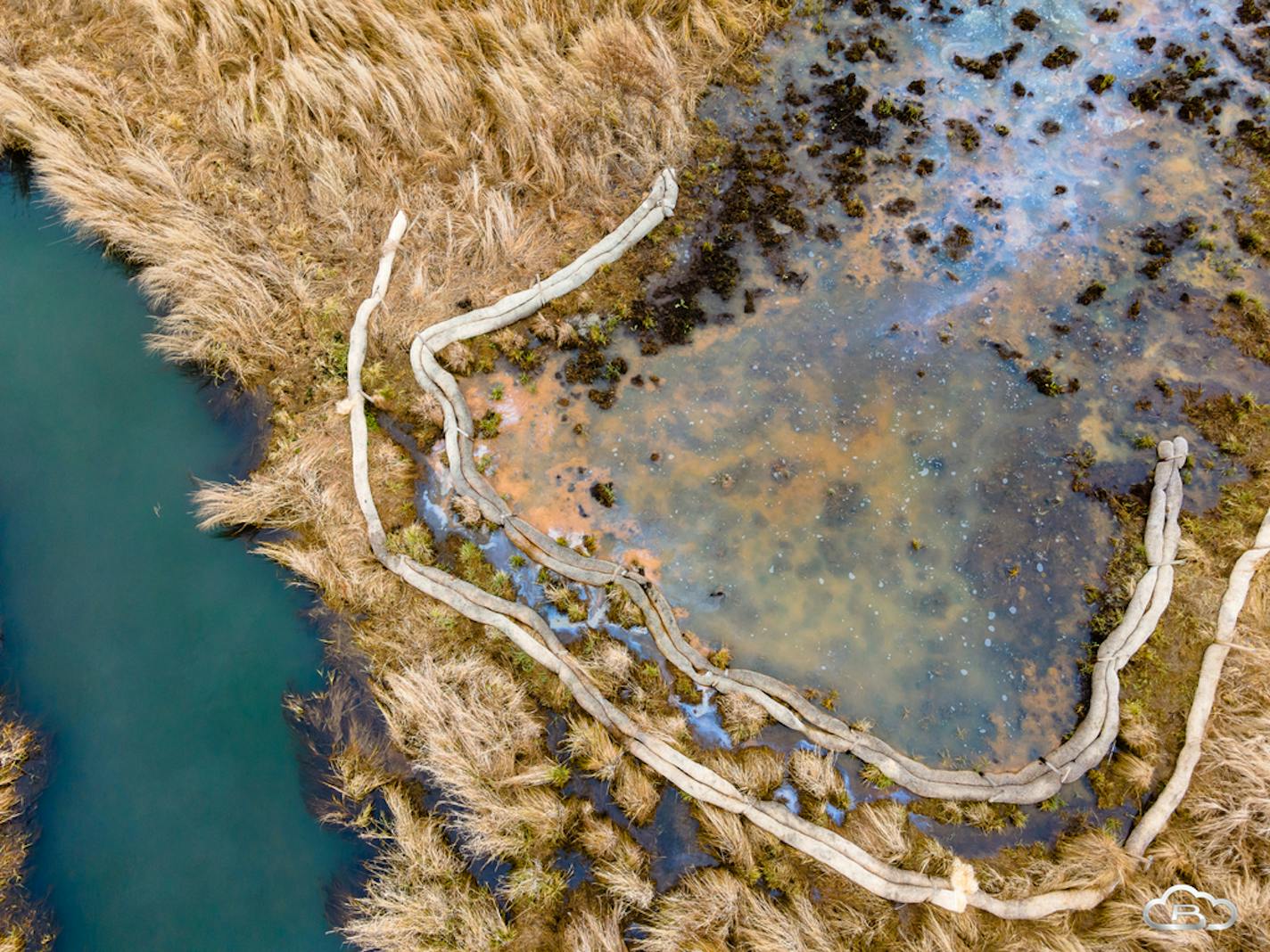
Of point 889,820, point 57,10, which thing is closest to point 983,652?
point 889,820

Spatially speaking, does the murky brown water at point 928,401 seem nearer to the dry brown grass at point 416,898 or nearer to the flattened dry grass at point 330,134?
the flattened dry grass at point 330,134

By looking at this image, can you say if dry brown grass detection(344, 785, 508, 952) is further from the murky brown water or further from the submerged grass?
the murky brown water

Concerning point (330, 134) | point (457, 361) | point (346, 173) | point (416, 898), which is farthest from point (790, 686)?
point (330, 134)

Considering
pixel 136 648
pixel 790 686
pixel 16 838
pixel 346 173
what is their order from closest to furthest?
pixel 16 838, pixel 790 686, pixel 136 648, pixel 346 173

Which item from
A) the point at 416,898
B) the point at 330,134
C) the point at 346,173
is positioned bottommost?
the point at 416,898

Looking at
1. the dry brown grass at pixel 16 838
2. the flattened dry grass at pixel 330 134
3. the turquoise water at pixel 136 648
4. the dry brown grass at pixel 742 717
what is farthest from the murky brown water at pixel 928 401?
the dry brown grass at pixel 16 838

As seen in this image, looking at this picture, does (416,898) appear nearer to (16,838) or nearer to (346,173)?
(16,838)

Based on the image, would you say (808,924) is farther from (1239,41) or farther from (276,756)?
(1239,41)
